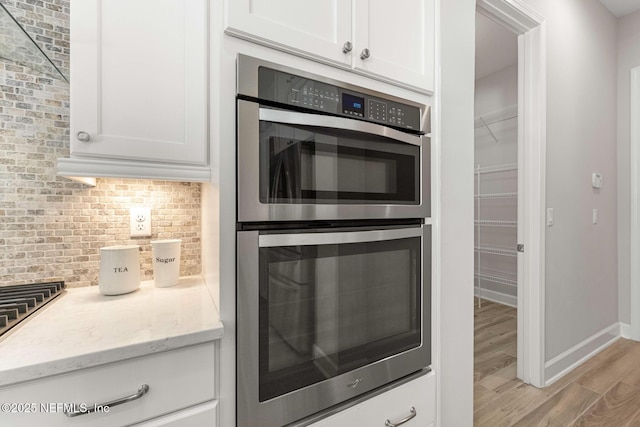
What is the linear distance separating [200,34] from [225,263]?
73 cm

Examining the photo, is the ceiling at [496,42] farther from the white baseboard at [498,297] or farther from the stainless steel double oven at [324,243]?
the white baseboard at [498,297]

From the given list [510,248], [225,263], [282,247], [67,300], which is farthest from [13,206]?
[510,248]

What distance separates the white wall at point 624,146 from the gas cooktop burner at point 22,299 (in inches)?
153

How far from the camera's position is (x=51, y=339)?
0.72 m

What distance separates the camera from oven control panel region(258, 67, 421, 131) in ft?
2.80

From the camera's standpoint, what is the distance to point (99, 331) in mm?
766

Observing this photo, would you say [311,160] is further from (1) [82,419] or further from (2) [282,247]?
(1) [82,419]

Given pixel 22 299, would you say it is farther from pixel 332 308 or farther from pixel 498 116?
pixel 498 116

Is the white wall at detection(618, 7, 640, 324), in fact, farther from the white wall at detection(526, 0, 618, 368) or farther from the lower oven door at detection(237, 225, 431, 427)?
the lower oven door at detection(237, 225, 431, 427)

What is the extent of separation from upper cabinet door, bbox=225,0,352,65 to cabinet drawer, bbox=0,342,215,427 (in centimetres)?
86

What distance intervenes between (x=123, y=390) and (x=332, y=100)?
0.95 metres

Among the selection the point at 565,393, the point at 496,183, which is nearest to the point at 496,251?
the point at 496,183

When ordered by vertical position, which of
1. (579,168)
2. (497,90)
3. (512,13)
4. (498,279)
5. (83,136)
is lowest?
(498,279)

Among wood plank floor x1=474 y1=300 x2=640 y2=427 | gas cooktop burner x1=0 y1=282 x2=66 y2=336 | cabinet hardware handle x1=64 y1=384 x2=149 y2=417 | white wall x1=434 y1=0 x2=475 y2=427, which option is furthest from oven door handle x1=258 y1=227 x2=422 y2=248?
wood plank floor x1=474 y1=300 x2=640 y2=427
